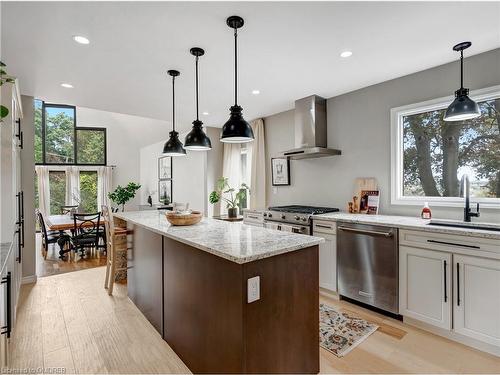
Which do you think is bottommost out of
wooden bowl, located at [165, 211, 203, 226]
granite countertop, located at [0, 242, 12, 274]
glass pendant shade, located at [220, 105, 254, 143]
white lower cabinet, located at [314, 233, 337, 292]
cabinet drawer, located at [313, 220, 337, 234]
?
white lower cabinet, located at [314, 233, 337, 292]

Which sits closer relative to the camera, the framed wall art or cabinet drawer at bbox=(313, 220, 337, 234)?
cabinet drawer at bbox=(313, 220, 337, 234)

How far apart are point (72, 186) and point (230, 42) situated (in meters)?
8.63

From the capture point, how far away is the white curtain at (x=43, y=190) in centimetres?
824

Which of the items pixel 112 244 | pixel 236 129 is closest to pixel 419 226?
pixel 236 129

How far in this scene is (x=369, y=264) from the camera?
2.80 metres

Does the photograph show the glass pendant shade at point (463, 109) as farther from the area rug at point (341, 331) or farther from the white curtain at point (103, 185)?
the white curtain at point (103, 185)

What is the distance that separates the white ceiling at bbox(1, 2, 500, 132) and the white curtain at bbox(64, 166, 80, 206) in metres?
6.07

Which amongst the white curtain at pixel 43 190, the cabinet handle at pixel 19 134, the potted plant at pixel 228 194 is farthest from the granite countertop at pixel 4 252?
the white curtain at pixel 43 190

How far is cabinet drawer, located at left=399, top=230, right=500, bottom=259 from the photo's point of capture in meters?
2.07

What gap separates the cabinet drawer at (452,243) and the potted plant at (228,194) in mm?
3041

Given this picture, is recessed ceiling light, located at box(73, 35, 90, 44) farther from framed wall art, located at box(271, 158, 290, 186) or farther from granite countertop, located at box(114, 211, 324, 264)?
framed wall art, located at box(271, 158, 290, 186)

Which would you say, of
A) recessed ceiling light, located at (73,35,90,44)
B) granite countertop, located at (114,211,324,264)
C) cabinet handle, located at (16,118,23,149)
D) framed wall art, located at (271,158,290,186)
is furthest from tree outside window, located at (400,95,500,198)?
cabinet handle, located at (16,118,23,149)

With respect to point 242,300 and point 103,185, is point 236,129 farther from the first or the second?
point 103,185

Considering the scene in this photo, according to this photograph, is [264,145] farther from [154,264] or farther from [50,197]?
[50,197]
